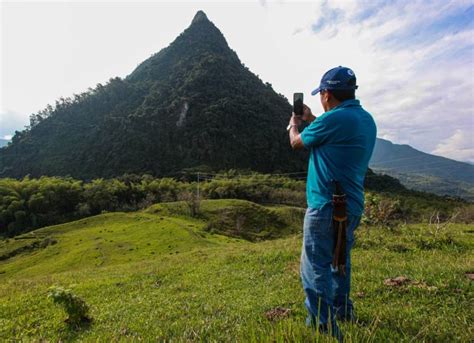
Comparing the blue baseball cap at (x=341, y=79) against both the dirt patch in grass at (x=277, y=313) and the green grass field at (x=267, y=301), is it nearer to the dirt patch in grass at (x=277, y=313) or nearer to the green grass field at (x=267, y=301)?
the green grass field at (x=267, y=301)

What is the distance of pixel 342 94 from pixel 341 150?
670 millimetres

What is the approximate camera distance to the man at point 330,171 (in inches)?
132

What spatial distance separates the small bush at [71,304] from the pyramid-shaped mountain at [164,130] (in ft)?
387

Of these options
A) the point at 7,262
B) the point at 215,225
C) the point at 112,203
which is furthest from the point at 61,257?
the point at 112,203

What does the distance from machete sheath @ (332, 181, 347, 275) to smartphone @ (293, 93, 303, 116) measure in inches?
56.0

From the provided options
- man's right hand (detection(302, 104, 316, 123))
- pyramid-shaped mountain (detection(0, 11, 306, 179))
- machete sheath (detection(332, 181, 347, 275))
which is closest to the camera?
machete sheath (detection(332, 181, 347, 275))

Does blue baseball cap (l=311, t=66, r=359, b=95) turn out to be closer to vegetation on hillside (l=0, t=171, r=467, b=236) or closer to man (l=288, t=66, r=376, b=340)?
man (l=288, t=66, r=376, b=340)

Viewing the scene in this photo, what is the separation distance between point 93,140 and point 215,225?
93077 mm

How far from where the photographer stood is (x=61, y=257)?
4591cm

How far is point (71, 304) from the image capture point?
6348 millimetres

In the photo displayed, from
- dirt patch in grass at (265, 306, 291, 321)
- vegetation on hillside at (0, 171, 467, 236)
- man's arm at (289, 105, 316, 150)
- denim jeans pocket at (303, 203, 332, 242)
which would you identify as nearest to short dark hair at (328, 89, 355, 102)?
man's arm at (289, 105, 316, 150)

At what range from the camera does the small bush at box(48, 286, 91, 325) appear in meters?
6.22

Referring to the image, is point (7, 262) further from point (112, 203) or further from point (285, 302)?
point (285, 302)

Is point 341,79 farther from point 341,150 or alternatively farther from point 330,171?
point 330,171
